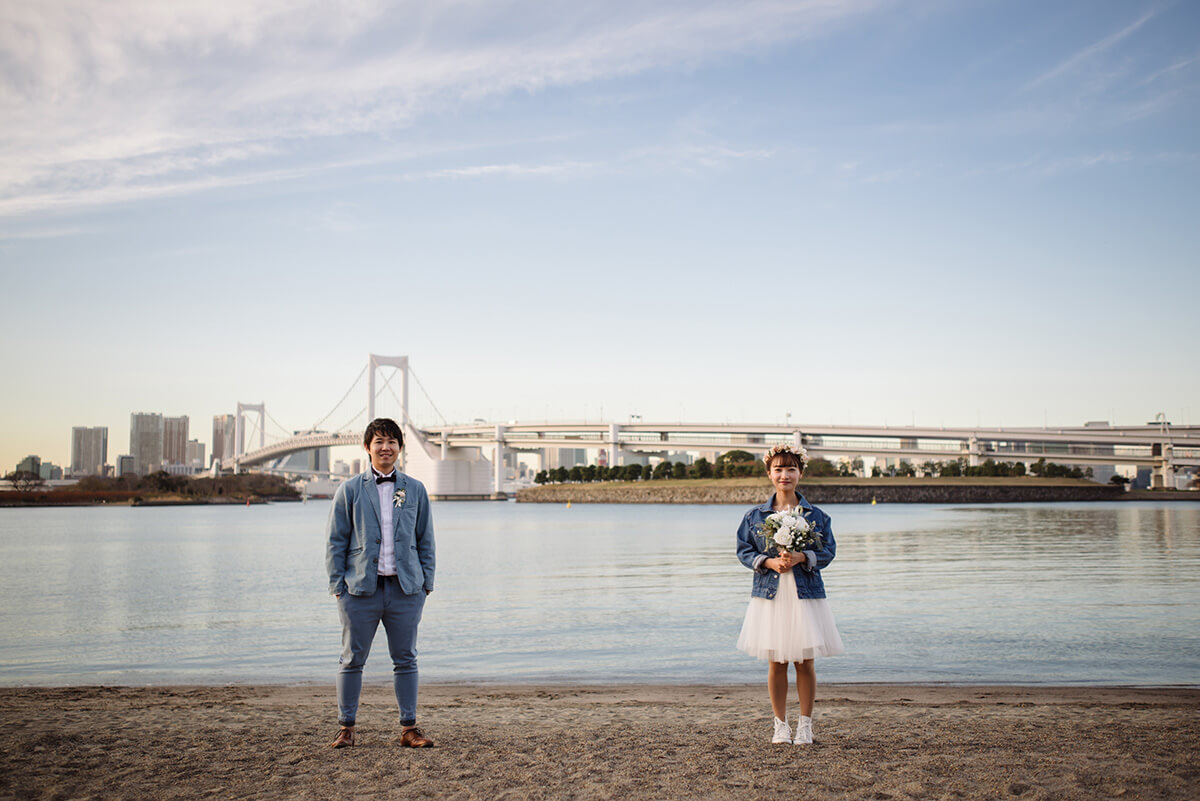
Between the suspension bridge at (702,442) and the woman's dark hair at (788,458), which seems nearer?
the woman's dark hair at (788,458)

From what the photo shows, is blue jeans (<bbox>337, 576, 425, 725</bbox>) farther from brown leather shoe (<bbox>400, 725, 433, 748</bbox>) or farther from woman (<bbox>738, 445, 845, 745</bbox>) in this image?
woman (<bbox>738, 445, 845, 745</bbox>)

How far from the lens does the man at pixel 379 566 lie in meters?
3.92

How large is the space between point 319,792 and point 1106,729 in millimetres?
3501

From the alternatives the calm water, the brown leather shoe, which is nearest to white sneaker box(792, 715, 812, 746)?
the brown leather shoe

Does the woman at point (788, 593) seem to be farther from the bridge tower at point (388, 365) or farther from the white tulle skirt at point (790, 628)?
the bridge tower at point (388, 365)

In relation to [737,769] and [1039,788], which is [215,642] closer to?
[737,769]

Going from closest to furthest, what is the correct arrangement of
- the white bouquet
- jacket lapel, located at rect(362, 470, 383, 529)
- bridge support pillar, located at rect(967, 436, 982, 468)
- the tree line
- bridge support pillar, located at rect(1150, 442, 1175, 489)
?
Result: the white bouquet, jacket lapel, located at rect(362, 470, 383, 529), bridge support pillar, located at rect(1150, 442, 1175, 489), the tree line, bridge support pillar, located at rect(967, 436, 982, 468)

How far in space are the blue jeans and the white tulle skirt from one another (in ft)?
4.75

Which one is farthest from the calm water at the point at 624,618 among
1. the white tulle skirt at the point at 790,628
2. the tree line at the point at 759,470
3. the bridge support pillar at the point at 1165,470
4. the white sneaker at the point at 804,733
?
the bridge support pillar at the point at 1165,470

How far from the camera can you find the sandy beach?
335 cm

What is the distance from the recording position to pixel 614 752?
12.9 ft

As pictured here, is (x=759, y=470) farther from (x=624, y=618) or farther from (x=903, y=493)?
(x=624, y=618)

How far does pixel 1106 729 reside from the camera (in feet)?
14.1

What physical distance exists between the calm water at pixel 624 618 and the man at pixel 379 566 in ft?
10.5
